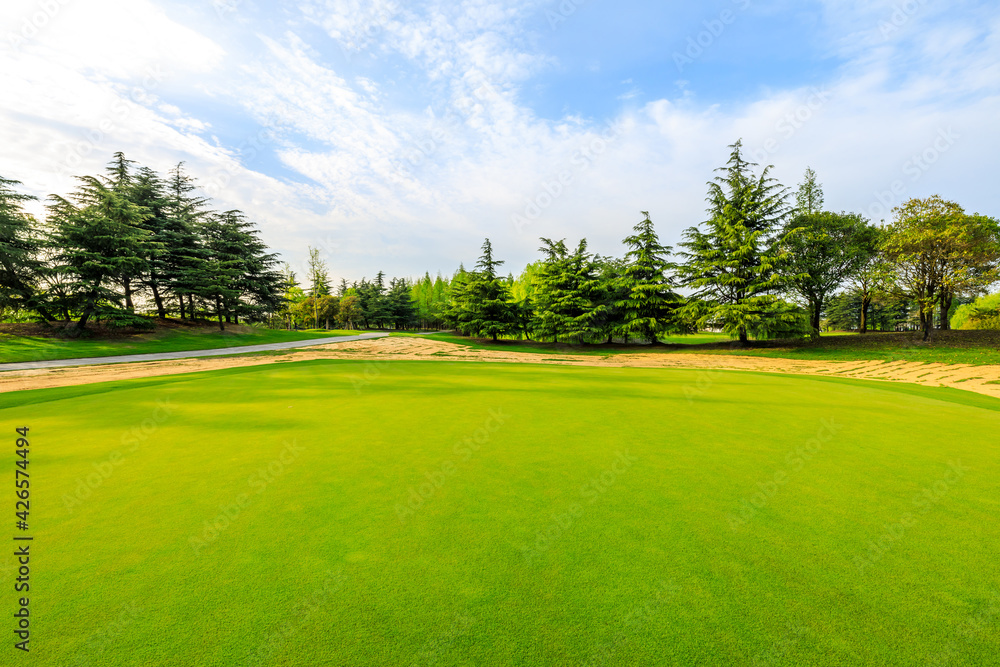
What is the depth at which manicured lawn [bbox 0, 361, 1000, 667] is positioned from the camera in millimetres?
1847

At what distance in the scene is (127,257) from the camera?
2328cm

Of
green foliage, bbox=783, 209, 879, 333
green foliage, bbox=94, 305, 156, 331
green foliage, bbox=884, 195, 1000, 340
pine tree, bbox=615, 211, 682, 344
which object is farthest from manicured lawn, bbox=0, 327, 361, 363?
green foliage, bbox=884, 195, 1000, 340

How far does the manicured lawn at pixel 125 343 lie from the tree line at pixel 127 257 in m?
1.81

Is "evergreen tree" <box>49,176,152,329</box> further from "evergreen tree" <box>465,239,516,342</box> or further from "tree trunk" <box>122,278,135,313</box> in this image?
"evergreen tree" <box>465,239,516,342</box>

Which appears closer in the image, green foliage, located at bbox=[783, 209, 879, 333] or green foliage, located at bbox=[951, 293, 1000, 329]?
green foliage, located at bbox=[783, 209, 879, 333]

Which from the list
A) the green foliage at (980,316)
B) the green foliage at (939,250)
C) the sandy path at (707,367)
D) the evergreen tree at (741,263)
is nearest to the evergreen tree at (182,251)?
the sandy path at (707,367)

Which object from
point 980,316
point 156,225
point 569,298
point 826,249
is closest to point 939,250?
point 826,249

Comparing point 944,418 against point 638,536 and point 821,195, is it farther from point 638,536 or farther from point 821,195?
point 821,195

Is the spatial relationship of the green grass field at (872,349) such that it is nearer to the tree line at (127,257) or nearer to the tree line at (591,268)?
the tree line at (591,268)

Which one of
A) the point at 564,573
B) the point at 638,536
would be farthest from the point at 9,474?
the point at 638,536

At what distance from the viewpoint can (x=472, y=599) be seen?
2.11 metres

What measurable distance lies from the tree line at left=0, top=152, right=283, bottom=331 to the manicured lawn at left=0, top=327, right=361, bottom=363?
5.94ft

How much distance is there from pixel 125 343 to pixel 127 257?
5.54m

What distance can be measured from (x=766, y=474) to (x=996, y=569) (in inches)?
63.9
